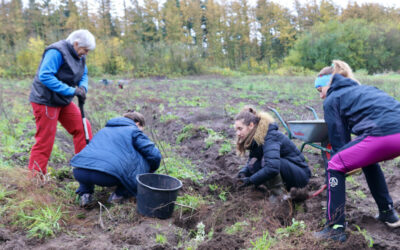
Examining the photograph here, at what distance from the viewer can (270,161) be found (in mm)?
3094

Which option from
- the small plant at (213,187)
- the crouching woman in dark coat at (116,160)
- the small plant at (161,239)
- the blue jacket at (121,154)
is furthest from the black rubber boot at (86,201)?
the small plant at (213,187)

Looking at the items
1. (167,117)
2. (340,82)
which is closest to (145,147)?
(340,82)

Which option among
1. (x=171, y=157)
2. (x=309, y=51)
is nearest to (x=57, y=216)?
(x=171, y=157)

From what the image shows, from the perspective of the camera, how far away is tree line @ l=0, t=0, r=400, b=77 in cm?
2600

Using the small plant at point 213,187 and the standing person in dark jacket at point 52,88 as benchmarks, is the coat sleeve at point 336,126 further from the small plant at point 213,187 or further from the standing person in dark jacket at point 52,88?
the standing person in dark jacket at point 52,88

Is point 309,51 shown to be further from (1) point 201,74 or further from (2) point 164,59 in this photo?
(2) point 164,59

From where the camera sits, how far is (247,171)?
3584mm

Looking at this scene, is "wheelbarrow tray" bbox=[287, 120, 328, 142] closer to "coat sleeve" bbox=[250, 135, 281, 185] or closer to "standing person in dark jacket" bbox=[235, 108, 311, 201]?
"standing person in dark jacket" bbox=[235, 108, 311, 201]

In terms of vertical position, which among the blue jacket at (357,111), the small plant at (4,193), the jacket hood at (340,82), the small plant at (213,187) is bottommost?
the small plant at (213,187)

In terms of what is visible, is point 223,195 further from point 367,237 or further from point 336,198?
point 367,237

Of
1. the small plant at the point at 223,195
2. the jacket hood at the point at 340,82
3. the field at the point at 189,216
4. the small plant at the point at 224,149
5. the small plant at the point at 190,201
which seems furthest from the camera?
the small plant at the point at 224,149

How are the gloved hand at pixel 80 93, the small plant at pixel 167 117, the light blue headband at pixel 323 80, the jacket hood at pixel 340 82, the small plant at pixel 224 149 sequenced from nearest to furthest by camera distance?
the jacket hood at pixel 340 82 → the light blue headband at pixel 323 80 → the gloved hand at pixel 80 93 → the small plant at pixel 224 149 → the small plant at pixel 167 117

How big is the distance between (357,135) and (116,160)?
2184mm

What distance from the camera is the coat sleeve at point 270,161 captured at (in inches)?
122
